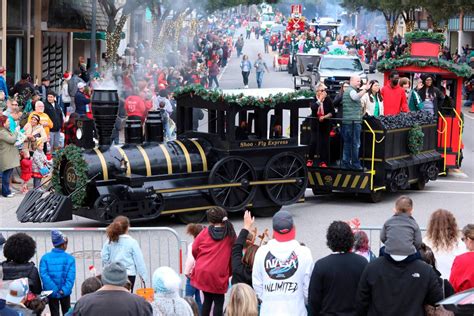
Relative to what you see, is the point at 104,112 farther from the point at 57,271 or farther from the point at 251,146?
the point at 57,271

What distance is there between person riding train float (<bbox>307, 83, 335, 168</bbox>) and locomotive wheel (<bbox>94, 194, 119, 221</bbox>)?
426 cm

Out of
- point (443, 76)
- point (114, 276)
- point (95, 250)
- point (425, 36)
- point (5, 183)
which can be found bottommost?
point (95, 250)

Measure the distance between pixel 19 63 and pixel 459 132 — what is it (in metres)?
15.3

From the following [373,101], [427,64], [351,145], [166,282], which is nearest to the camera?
[166,282]

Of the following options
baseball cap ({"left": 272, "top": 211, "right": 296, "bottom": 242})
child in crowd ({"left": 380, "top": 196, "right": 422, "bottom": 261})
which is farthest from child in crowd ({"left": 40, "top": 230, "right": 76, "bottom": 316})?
child in crowd ({"left": 380, "top": 196, "right": 422, "bottom": 261})

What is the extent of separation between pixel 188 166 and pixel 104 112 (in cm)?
151

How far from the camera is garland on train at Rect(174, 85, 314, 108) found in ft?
50.0

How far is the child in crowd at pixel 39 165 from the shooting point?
1766 cm

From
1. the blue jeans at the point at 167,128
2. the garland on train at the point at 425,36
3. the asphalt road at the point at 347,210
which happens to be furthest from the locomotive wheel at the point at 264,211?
the garland on train at the point at 425,36

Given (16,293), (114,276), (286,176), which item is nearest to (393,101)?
(286,176)

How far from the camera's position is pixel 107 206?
1416cm

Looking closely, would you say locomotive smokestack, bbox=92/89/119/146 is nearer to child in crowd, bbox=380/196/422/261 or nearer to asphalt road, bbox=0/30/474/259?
asphalt road, bbox=0/30/474/259

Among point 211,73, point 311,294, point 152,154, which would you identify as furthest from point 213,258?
point 211,73

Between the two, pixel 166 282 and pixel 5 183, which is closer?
pixel 166 282
